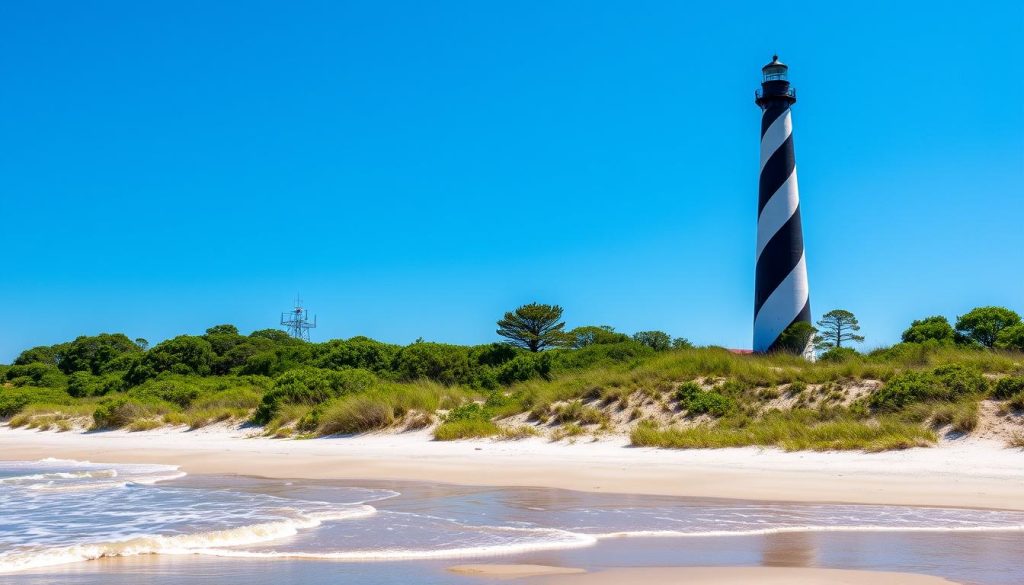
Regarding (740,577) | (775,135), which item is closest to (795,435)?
(740,577)

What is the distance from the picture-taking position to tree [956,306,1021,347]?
26484 mm

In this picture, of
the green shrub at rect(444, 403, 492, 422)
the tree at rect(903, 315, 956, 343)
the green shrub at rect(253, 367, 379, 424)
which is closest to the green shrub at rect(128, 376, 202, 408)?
the green shrub at rect(253, 367, 379, 424)

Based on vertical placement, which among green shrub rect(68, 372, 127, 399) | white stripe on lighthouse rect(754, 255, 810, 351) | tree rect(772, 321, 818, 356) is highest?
white stripe on lighthouse rect(754, 255, 810, 351)

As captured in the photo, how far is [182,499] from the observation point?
9.17 m

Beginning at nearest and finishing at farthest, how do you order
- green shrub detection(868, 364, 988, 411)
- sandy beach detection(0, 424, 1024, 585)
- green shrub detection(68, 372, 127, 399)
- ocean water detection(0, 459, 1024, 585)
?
sandy beach detection(0, 424, 1024, 585)
ocean water detection(0, 459, 1024, 585)
green shrub detection(868, 364, 988, 411)
green shrub detection(68, 372, 127, 399)

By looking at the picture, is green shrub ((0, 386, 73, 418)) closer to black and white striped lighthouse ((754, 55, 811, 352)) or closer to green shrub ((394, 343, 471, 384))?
green shrub ((394, 343, 471, 384))

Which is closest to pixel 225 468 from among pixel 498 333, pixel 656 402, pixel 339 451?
pixel 339 451

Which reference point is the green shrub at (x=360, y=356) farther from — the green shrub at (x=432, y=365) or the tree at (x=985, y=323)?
the tree at (x=985, y=323)

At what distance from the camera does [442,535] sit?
656 cm

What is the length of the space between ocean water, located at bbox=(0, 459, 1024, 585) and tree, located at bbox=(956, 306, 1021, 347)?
2201cm

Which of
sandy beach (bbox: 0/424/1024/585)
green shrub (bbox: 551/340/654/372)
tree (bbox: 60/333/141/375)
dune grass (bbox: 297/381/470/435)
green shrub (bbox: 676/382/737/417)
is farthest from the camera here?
tree (bbox: 60/333/141/375)

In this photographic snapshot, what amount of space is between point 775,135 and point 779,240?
3.88m

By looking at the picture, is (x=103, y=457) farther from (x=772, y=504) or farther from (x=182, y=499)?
(x=772, y=504)

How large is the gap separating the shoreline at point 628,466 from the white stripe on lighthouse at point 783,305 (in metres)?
12.8
